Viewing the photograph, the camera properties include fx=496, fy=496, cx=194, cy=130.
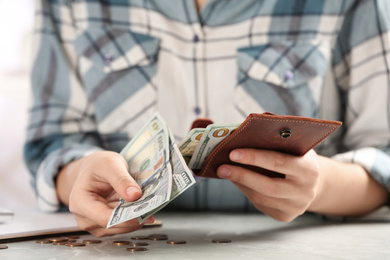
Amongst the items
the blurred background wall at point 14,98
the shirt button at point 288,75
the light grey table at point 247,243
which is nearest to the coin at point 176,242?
the light grey table at point 247,243

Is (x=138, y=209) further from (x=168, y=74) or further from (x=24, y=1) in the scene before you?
(x=24, y=1)

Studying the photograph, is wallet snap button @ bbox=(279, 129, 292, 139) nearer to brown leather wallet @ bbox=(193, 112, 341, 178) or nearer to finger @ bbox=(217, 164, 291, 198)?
brown leather wallet @ bbox=(193, 112, 341, 178)

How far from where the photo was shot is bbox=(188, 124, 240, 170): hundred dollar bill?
2.23 feet

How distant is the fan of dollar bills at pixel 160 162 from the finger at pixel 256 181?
0.14ft

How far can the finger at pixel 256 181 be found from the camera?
780mm

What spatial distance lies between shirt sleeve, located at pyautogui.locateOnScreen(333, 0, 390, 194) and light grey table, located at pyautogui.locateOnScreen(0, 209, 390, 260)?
212 millimetres

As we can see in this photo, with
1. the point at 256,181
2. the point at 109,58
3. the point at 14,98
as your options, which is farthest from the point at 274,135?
the point at 14,98

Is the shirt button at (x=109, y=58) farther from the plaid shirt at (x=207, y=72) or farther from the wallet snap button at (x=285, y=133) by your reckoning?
the wallet snap button at (x=285, y=133)

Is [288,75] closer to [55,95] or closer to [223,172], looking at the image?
[223,172]

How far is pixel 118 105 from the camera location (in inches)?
47.7

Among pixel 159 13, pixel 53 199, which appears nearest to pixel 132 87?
pixel 159 13

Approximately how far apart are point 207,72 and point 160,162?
0.52 metres

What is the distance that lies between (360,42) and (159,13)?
488 mm

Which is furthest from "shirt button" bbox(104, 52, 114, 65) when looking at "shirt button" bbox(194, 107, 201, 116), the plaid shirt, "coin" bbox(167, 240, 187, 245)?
"coin" bbox(167, 240, 187, 245)
